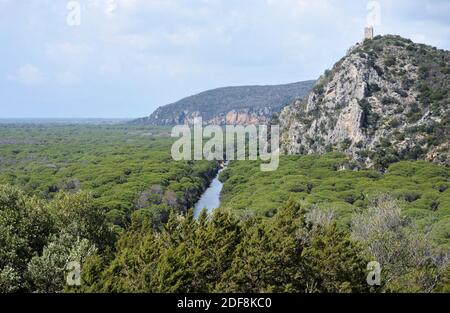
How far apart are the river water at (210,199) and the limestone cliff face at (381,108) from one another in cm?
3346

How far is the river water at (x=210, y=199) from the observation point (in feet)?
325

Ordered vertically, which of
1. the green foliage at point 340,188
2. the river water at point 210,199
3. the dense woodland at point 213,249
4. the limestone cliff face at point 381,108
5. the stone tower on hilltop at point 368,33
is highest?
the stone tower on hilltop at point 368,33

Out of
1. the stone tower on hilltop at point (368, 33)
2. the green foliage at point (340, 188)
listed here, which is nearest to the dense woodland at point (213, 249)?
the green foliage at point (340, 188)

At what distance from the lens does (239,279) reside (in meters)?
31.7

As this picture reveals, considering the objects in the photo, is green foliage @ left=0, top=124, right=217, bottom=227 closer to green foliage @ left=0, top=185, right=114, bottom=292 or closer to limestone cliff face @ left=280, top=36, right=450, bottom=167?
green foliage @ left=0, top=185, right=114, bottom=292

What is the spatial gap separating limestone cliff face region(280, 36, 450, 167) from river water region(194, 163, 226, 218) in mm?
33456

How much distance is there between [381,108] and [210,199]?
180ft

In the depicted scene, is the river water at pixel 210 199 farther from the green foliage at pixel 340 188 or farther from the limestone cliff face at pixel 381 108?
the limestone cliff face at pixel 381 108


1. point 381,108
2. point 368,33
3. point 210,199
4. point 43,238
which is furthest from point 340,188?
point 368,33

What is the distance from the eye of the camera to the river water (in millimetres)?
99150

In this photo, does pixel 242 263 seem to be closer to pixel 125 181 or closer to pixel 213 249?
pixel 213 249

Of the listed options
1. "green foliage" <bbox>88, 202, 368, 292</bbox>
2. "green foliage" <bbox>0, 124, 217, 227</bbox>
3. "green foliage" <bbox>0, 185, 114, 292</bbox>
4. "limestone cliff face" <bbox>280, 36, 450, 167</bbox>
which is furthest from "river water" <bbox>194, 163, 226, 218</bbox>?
"green foliage" <bbox>88, 202, 368, 292</bbox>
